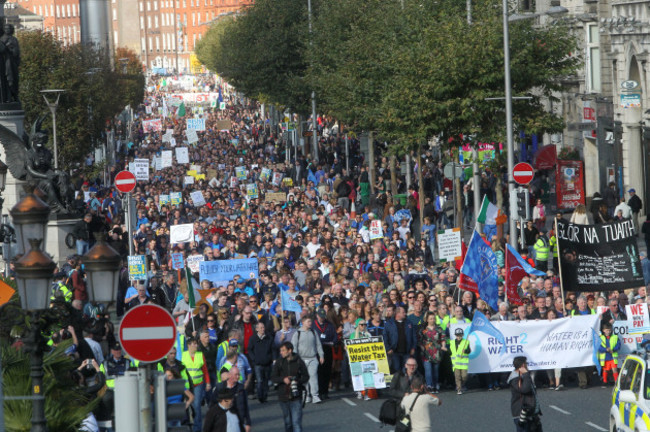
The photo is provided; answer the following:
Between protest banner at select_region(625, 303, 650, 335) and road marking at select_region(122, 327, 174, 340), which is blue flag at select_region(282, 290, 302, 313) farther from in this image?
road marking at select_region(122, 327, 174, 340)

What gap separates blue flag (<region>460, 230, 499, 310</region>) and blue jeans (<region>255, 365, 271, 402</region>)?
3993mm

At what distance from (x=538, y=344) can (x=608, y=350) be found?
900 mm

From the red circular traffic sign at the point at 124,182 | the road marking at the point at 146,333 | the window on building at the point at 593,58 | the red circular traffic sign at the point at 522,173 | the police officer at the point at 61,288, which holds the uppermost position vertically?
the window on building at the point at 593,58

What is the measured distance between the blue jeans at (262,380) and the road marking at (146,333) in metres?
9.81

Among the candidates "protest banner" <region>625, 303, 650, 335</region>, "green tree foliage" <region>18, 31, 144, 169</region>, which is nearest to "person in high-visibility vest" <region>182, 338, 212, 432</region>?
"protest banner" <region>625, 303, 650, 335</region>

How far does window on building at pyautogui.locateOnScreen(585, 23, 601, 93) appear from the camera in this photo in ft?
152

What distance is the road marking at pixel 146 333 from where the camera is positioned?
10742 millimetres

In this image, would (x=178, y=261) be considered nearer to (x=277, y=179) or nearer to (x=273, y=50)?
(x=277, y=179)

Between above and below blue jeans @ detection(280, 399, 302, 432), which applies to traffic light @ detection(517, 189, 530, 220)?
above

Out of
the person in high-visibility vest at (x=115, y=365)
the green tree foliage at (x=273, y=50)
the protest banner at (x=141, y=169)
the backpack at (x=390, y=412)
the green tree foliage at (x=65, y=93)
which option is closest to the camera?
the backpack at (x=390, y=412)

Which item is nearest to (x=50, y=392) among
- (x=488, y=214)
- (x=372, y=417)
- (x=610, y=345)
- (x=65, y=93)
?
(x=372, y=417)

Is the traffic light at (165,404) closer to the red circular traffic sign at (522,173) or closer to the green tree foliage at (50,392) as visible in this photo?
the green tree foliage at (50,392)

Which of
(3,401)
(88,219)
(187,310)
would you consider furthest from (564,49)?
(3,401)

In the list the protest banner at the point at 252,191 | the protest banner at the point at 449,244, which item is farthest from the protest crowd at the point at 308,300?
the protest banner at the point at 252,191
